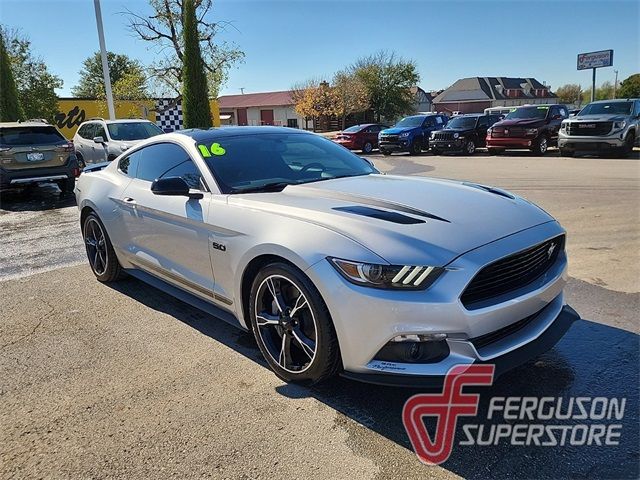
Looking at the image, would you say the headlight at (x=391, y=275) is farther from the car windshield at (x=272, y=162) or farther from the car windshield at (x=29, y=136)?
the car windshield at (x=29, y=136)

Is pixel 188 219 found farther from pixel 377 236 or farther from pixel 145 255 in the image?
pixel 377 236

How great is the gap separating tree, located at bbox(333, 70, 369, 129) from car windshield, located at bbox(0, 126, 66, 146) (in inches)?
1472

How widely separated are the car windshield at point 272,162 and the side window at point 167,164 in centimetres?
17

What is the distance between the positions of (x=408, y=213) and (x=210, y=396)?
1.58 meters

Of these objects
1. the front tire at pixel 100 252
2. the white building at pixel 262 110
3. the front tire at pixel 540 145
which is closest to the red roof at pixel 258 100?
the white building at pixel 262 110

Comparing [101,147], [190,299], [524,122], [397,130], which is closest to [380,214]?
[190,299]

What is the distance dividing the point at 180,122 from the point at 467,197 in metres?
19.4

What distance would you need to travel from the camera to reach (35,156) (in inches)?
404

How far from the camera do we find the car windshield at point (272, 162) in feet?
11.7

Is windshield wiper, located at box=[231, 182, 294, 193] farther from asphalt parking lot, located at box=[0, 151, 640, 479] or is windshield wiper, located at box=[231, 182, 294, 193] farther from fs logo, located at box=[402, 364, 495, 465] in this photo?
fs logo, located at box=[402, 364, 495, 465]

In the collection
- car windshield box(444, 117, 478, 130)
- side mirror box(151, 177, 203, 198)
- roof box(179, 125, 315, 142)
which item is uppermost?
car windshield box(444, 117, 478, 130)

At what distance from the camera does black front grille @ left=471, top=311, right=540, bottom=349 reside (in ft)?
8.00

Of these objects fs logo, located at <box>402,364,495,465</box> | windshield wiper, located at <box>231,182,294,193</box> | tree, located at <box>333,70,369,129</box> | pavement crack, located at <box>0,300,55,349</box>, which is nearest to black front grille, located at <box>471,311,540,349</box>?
fs logo, located at <box>402,364,495,465</box>

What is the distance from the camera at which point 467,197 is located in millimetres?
3150
